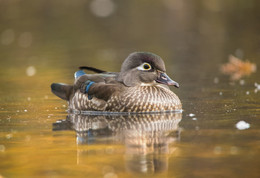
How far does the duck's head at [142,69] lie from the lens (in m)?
10.3

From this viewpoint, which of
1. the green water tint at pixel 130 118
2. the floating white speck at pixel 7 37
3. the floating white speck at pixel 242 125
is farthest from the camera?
the floating white speck at pixel 7 37

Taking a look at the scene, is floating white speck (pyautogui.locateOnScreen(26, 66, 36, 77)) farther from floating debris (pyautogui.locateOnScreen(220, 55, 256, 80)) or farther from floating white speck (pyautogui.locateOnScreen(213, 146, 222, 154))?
floating white speck (pyautogui.locateOnScreen(213, 146, 222, 154))

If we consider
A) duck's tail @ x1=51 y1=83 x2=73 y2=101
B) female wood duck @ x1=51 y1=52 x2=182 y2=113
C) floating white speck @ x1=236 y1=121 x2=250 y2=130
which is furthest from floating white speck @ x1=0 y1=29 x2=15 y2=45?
floating white speck @ x1=236 y1=121 x2=250 y2=130

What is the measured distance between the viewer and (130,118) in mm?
9742

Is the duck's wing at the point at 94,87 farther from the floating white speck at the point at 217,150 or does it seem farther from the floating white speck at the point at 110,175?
the floating white speck at the point at 110,175

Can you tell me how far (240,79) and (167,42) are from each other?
8.56 m

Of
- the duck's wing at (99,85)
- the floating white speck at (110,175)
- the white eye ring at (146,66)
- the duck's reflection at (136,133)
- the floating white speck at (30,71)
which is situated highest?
the floating white speck at (30,71)

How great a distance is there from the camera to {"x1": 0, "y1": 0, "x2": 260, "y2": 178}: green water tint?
6902 millimetres

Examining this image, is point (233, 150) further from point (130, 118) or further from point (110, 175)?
point (130, 118)

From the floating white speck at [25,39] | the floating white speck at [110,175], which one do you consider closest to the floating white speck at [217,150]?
the floating white speck at [110,175]

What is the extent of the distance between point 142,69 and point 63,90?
1716mm

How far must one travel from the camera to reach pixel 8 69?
54.6ft

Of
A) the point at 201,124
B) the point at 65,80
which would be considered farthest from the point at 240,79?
the point at 201,124

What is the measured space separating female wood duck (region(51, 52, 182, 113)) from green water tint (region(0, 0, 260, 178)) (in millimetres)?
351
